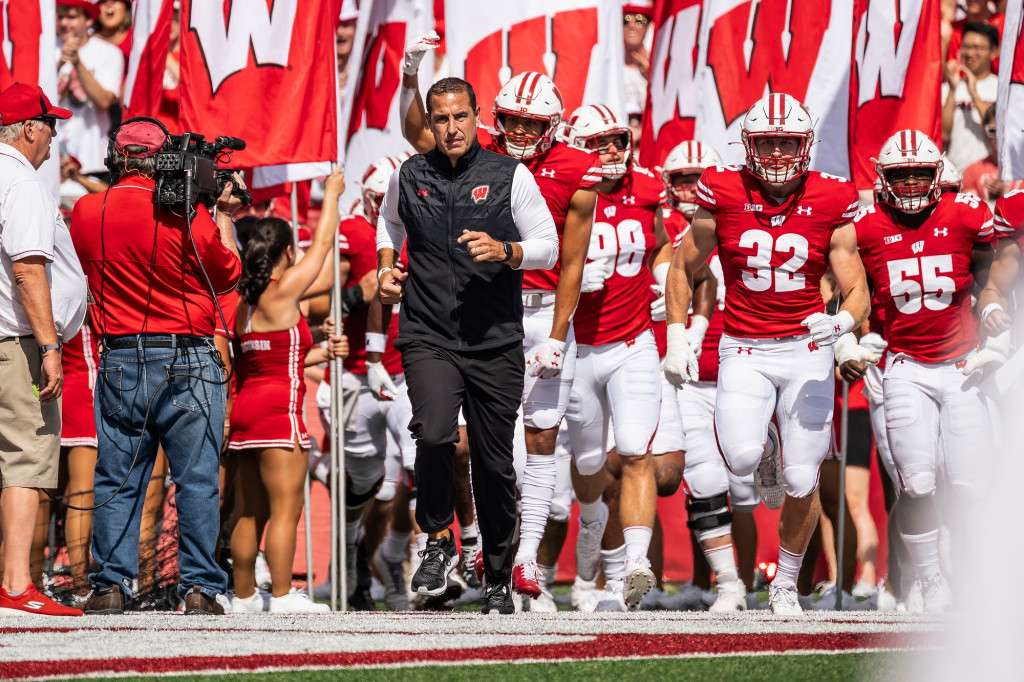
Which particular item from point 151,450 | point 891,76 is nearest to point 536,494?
point 151,450

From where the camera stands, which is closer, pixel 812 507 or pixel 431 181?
pixel 431 181

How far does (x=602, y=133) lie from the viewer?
8.46 meters

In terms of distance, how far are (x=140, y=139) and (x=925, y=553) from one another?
4.37m

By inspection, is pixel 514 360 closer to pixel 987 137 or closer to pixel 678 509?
pixel 678 509

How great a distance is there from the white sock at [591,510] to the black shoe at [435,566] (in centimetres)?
187

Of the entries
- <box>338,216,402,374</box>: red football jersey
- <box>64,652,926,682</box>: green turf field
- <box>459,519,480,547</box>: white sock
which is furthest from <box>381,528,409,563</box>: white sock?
<box>64,652,926,682</box>: green turf field

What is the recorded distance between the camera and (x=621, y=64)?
1012 cm

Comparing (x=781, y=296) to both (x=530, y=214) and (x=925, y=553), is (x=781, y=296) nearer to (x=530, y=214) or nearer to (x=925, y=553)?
(x=925, y=553)

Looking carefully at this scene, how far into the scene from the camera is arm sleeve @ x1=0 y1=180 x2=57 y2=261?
6316 mm

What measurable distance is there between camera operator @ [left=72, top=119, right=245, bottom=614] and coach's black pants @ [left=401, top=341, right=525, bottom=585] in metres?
0.98

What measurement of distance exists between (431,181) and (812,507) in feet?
8.31

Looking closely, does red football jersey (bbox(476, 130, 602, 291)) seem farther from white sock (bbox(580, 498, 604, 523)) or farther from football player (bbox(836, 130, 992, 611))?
football player (bbox(836, 130, 992, 611))

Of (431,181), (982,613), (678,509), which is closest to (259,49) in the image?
(431,181)

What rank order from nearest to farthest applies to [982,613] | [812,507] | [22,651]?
[982,613] < [22,651] < [812,507]
